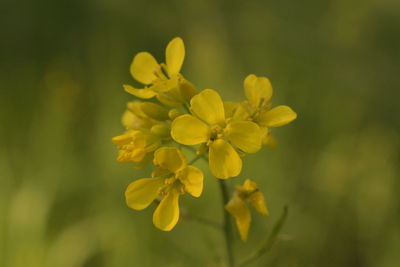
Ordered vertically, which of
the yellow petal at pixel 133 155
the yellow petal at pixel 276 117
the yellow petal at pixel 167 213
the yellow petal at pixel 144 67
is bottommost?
the yellow petal at pixel 167 213

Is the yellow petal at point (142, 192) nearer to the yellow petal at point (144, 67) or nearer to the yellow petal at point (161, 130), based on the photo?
the yellow petal at point (161, 130)

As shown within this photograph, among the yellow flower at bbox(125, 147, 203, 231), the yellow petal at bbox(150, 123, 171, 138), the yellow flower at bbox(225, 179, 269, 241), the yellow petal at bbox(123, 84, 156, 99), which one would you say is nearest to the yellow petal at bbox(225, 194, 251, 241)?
the yellow flower at bbox(225, 179, 269, 241)

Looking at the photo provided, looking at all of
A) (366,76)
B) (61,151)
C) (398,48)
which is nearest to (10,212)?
(61,151)

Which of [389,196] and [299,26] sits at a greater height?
[299,26]

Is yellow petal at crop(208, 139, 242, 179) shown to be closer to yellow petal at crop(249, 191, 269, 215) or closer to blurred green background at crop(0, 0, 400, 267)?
yellow petal at crop(249, 191, 269, 215)

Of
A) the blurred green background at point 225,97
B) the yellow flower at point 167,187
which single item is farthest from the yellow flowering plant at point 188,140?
the blurred green background at point 225,97

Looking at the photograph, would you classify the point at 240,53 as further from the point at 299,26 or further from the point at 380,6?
the point at 380,6

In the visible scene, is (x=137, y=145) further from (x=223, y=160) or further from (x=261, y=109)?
(x=261, y=109)
